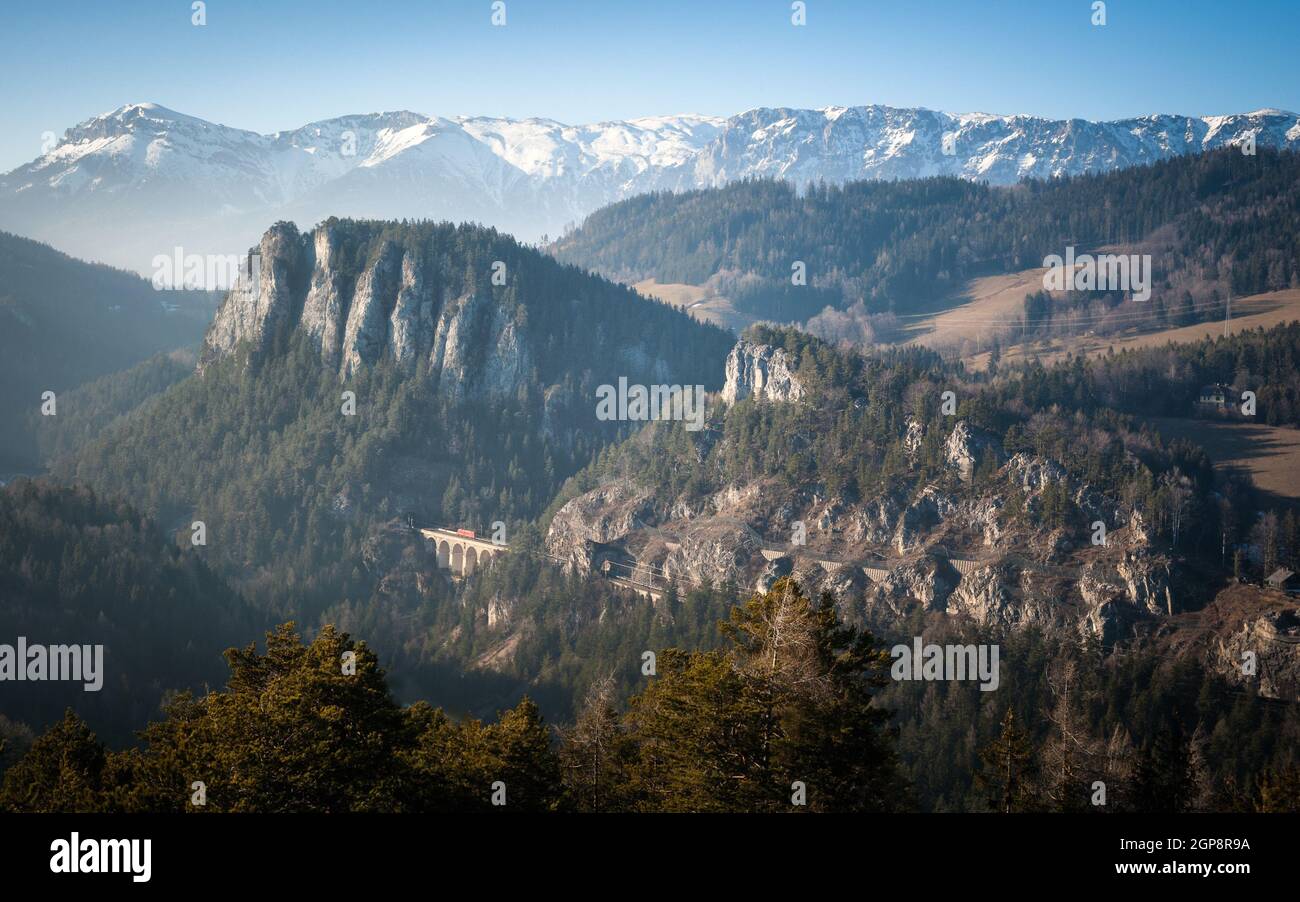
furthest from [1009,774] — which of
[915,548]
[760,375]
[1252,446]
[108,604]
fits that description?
[1252,446]

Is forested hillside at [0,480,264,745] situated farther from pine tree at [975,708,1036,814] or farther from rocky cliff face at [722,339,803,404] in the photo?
pine tree at [975,708,1036,814]

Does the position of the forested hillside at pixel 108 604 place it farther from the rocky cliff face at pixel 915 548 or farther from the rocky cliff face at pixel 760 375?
the rocky cliff face at pixel 760 375

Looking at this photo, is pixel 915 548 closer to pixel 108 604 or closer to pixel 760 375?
pixel 760 375

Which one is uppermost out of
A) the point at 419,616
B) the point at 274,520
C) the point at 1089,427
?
the point at 1089,427

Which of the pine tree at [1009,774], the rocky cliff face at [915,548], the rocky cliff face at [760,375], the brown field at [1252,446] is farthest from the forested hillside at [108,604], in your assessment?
the brown field at [1252,446]
